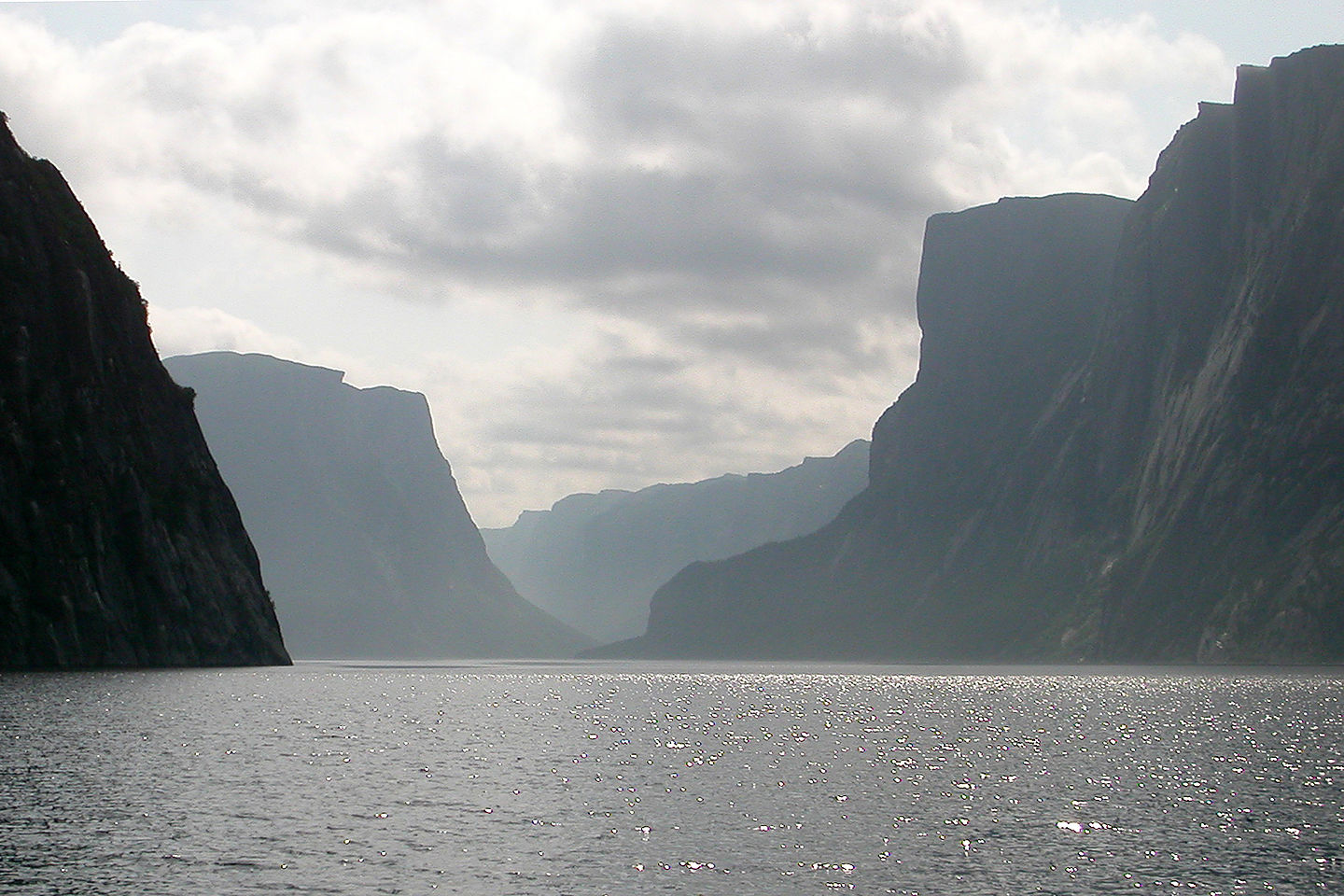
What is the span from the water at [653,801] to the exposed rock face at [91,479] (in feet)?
48.8

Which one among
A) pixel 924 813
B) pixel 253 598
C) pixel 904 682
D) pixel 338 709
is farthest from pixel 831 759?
pixel 904 682

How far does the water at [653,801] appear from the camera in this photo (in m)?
35.8

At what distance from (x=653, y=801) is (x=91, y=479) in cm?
8265

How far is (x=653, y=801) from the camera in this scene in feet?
167

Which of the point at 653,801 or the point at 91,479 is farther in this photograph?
the point at 91,479

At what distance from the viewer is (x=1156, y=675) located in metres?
176

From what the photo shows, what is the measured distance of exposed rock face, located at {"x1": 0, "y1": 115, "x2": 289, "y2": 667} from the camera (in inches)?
4323

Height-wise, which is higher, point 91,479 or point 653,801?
point 91,479

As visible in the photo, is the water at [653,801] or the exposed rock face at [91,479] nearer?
the water at [653,801]

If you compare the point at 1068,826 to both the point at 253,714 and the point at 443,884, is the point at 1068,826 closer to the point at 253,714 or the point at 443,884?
the point at 443,884

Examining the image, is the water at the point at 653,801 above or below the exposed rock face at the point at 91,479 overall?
below

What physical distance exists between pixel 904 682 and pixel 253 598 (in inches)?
3003

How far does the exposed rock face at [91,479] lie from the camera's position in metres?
110

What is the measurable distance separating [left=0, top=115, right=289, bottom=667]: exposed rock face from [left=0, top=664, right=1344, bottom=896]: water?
48.8ft
